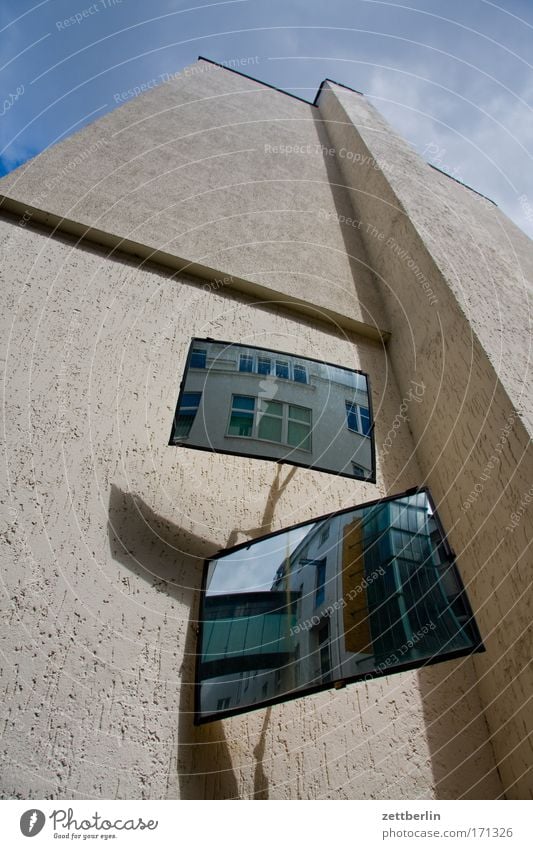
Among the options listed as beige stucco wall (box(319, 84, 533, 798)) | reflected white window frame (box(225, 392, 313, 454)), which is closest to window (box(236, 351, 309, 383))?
reflected white window frame (box(225, 392, 313, 454))

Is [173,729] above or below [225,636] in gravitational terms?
below

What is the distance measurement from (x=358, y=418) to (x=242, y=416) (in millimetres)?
694

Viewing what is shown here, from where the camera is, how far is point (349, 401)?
276 cm

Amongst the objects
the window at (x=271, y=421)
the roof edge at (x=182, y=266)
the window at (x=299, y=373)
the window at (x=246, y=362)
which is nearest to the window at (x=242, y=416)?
the window at (x=271, y=421)

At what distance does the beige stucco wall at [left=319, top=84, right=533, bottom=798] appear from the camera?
1933 mm

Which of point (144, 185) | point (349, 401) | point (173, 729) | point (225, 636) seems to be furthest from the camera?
point (144, 185)

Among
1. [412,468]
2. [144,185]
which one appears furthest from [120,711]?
[144,185]

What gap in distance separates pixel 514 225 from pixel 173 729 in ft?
28.5

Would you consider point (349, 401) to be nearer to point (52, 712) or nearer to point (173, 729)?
point (173, 729)

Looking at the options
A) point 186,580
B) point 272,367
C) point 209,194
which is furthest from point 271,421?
point 209,194

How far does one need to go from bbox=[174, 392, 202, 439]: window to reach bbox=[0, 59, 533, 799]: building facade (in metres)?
0.19

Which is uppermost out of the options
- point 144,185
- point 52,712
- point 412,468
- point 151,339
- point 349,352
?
point 144,185

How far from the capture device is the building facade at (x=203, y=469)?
5.39 ft

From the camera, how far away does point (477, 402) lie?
7.86 ft
